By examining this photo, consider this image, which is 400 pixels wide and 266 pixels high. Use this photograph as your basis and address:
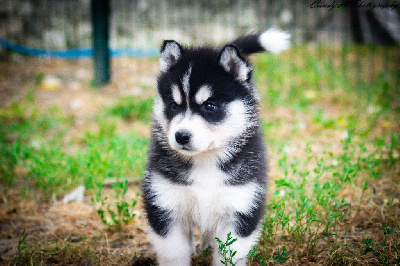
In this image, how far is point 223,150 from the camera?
2.79 meters

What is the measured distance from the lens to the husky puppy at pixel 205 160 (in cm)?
268

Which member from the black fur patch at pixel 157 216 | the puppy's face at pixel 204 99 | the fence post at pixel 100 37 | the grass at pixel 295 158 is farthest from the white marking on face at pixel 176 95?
the fence post at pixel 100 37

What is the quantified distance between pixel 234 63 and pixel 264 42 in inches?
21.3

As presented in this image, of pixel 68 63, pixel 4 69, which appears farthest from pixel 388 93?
pixel 4 69

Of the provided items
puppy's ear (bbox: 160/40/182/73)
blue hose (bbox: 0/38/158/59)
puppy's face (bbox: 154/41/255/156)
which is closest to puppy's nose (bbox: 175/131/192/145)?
puppy's face (bbox: 154/41/255/156)

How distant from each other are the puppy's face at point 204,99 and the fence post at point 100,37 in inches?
177

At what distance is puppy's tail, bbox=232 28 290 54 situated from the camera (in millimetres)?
3215

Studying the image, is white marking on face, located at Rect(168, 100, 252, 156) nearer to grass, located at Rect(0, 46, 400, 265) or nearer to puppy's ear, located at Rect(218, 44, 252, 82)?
puppy's ear, located at Rect(218, 44, 252, 82)

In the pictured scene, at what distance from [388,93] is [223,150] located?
4778mm

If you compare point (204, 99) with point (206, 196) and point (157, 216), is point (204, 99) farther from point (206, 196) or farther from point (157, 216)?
point (157, 216)

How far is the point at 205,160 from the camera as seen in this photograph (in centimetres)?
277

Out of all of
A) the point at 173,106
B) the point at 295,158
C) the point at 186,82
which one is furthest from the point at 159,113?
the point at 295,158

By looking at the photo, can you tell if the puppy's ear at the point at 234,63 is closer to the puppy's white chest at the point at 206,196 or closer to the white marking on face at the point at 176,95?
the white marking on face at the point at 176,95

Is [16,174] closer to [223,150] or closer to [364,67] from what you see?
[223,150]
